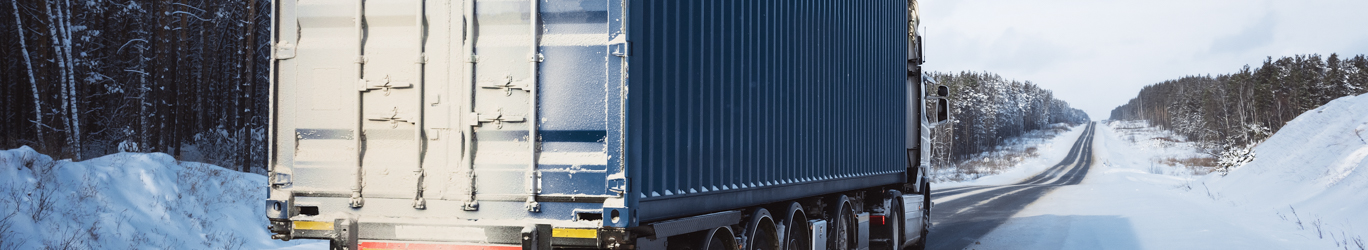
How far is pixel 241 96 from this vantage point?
33.7m

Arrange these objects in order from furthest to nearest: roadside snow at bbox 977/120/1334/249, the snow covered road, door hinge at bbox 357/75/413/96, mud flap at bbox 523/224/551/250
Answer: the snow covered road < roadside snow at bbox 977/120/1334/249 < door hinge at bbox 357/75/413/96 < mud flap at bbox 523/224/551/250

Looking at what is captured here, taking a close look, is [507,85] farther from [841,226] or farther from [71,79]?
[71,79]

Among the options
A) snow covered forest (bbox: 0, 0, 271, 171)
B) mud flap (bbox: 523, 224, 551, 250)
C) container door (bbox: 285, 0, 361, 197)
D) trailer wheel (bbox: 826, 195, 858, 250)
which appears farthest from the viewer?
snow covered forest (bbox: 0, 0, 271, 171)

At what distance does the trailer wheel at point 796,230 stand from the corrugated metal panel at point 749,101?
0.16 m

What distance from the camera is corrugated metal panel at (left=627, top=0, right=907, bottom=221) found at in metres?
→ 4.94

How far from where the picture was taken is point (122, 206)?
10359 mm

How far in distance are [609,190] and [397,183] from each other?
4.20 ft

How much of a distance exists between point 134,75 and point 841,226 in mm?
30599

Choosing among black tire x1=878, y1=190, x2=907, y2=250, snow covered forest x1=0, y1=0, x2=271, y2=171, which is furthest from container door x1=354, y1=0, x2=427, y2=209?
snow covered forest x1=0, y1=0, x2=271, y2=171

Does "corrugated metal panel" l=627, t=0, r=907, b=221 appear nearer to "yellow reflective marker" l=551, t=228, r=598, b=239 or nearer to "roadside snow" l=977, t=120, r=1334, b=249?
"yellow reflective marker" l=551, t=228, r=598, b=239

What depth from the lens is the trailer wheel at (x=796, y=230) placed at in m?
7.28

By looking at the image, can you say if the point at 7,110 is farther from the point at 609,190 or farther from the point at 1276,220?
the point at 1276,220

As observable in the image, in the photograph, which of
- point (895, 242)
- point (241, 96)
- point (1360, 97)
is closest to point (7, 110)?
point (241, 96)

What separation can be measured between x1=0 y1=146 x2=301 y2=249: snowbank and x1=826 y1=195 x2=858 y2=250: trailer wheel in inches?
260
